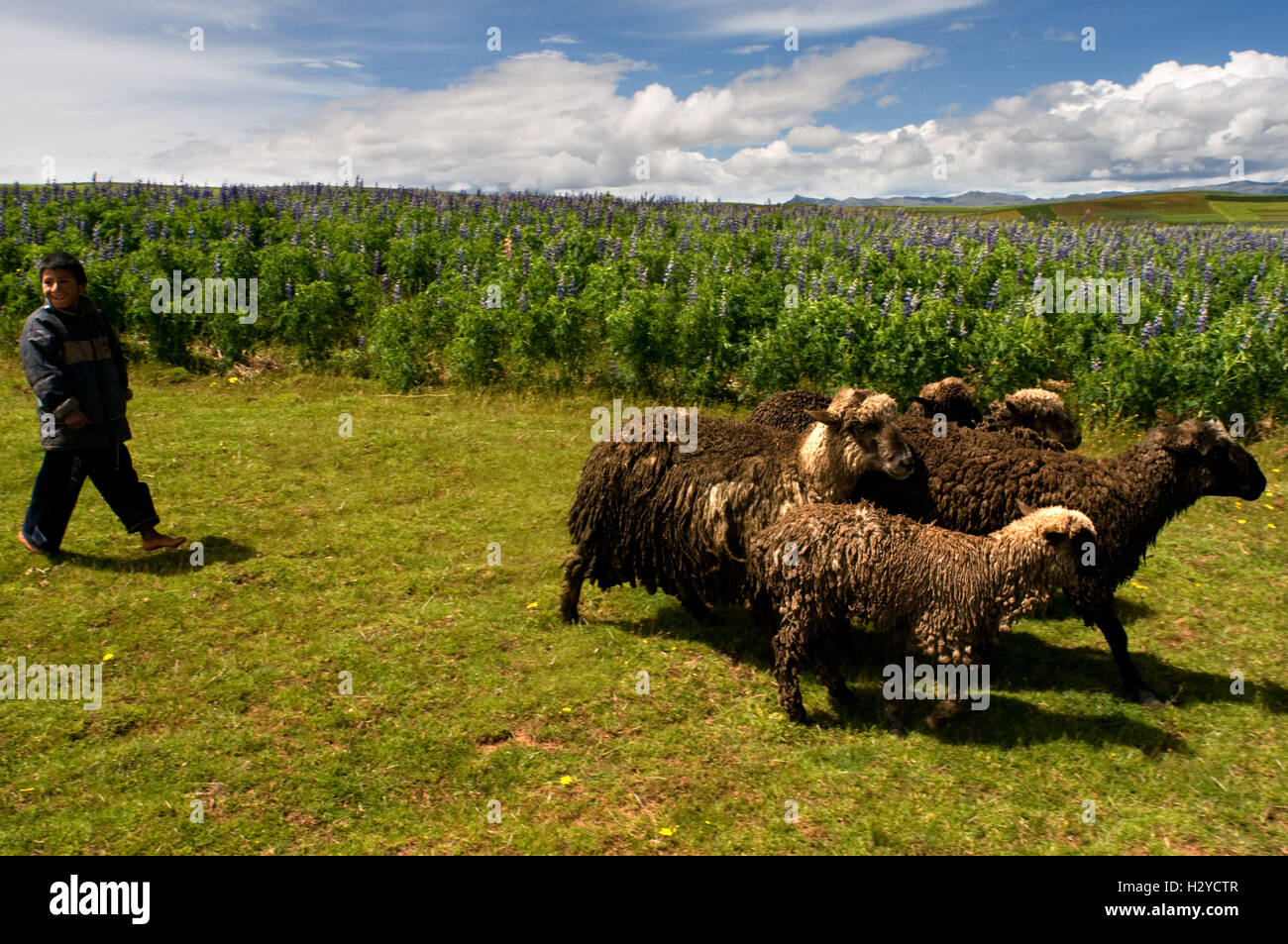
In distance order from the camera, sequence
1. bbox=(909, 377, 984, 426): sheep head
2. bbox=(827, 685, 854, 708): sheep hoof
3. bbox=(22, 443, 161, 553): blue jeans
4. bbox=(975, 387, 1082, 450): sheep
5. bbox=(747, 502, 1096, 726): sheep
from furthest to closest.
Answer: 1. bbox=(909, 377, 984, 426): sheep head
2. bbox=(975, 387, 1082, 450): sheep
3. bbox=(22, 443, 161, 553): blue jeans
4. bbox=(827, 685, 854, 708): sheep hoof
5. bbox=(747, 502, 1096, 726): sheep

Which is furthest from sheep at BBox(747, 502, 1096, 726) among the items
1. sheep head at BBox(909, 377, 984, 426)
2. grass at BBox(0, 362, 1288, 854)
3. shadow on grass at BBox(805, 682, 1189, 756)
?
sheep head at BBox(909, 377, 984, 426)

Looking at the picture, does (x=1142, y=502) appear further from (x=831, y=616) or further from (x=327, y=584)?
(x=327, y=584)

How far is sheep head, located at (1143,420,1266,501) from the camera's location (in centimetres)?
680

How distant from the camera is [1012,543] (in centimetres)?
600

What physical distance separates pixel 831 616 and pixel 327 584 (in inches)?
175

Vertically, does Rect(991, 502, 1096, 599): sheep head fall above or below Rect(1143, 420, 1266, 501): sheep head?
below

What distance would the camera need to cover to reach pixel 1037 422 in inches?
337

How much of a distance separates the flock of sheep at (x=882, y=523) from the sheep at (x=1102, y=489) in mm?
12

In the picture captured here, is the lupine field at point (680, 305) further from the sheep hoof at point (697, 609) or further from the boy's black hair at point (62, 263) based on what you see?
the boy's black hair at point (62, 263)

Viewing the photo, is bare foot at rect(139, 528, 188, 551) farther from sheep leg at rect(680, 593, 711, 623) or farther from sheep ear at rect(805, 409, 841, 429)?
sheep ear at rect(805, 409, 841, 429)

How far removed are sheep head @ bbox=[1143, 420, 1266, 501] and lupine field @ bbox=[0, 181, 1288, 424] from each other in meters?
5.09

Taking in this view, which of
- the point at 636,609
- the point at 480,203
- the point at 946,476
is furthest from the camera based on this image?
the point at 480,203

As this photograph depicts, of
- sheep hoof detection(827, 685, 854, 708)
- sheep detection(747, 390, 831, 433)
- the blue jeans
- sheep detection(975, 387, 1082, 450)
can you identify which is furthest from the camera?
sheep detection(747, 390, 831, 433)

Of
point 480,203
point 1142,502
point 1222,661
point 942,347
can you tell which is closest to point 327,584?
point 1142,502
